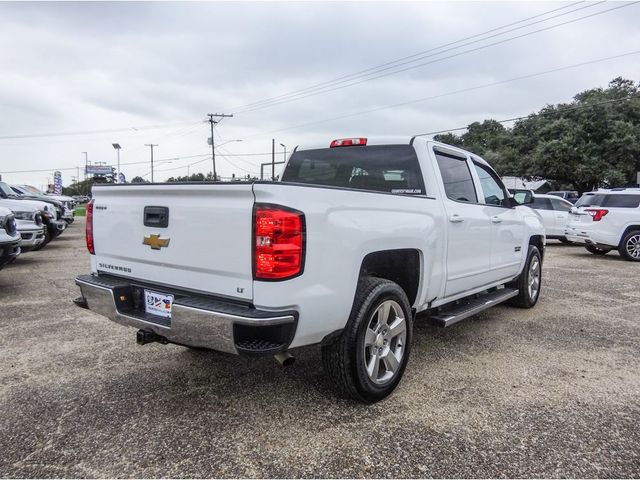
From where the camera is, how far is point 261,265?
2.47 meters

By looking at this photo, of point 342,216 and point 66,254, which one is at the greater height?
point 342,216

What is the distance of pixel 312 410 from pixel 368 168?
209 cm

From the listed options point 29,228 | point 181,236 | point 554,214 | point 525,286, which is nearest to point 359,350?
point 181,236

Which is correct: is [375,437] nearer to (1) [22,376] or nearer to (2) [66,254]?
(1) [22,376]

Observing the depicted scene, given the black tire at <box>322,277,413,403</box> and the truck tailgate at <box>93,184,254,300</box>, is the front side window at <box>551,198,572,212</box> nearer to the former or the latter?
the black tire at <box>322,277,413,403</box>

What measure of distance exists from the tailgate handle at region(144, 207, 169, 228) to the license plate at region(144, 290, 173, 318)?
44 centimetres

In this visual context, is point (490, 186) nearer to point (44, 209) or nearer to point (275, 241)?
point (275, 241)

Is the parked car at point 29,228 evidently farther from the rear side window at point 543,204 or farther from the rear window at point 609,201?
the rear side window at point 543,204

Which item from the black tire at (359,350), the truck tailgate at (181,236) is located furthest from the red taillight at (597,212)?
the truck tailgate at (181,236)

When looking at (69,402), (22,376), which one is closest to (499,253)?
(69,402)

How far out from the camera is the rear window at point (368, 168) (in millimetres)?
3932

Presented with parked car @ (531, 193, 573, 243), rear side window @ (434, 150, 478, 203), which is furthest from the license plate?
parked car @ (531, 193, 573, 243)

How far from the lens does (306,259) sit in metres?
2.52

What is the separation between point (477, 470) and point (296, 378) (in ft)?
5.00
